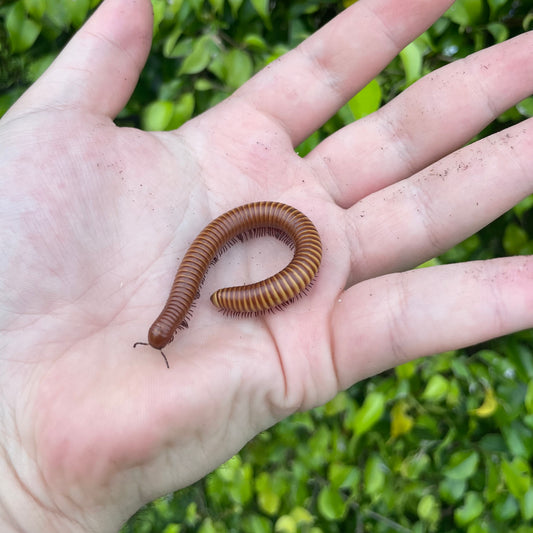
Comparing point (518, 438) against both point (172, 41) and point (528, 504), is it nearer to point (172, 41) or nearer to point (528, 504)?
→ point (528, 504)

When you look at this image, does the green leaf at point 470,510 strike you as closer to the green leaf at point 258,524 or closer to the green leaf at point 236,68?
the green leaf at point 258,524

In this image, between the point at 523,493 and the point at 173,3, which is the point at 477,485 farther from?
the point at 173,3

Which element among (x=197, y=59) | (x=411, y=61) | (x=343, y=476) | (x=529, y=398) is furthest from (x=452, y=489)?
(x=197, y=59)

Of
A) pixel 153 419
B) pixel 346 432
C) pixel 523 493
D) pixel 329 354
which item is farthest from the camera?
pixel 346 432

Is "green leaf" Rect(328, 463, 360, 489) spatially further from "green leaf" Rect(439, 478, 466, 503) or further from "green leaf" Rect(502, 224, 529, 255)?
"green leaf" Rect(502, 224, 529, 255)

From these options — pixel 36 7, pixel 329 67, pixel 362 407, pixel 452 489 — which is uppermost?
pixel 36 7

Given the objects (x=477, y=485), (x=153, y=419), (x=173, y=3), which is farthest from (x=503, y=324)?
(x=173, y=3)
